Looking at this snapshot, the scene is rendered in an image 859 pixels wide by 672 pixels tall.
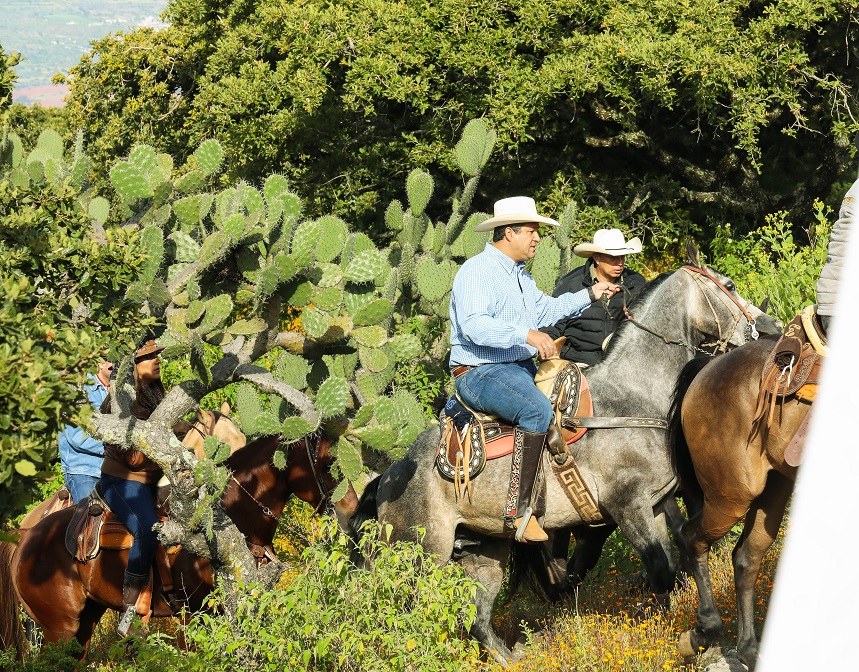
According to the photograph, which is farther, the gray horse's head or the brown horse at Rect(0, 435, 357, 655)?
the brown horse at Rect(0, 435, 357, 655)

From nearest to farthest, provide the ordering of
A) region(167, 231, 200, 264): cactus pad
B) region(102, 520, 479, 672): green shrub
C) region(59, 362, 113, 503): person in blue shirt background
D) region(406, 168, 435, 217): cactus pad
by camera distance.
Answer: region(102, 520, 479, 672): green shrub
region(167, 231, 200, 264): cactus pad
region(59, 362, 113, 503): person in blue shirt background
region(406, 168, 435, 217): cactus pad

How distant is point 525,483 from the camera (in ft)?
20.0

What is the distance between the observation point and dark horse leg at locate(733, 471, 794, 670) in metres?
5.96

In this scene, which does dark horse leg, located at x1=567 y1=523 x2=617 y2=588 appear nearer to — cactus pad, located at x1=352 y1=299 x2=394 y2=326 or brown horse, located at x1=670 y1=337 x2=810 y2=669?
brown horse, located at x1=670 y1=337 x2=810 y2=669

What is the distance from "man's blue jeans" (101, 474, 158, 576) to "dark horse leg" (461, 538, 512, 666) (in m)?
2.30

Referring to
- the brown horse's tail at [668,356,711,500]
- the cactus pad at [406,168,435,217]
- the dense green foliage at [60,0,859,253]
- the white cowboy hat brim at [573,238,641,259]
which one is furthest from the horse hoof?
the dense green foliage at [60,0,859,253]

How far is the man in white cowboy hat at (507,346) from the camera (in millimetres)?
5949

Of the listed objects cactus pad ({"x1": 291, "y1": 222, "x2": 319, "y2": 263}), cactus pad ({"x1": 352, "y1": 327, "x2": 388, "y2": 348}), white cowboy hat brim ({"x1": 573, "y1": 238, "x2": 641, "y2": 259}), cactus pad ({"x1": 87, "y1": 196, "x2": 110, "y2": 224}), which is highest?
cactus pad ({"x1": 87, "y1": 196, "x2": 110, "y2": 224})

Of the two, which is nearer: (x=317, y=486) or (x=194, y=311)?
(x=194, y=311)

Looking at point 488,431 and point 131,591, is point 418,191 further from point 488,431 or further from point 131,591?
point 131,591

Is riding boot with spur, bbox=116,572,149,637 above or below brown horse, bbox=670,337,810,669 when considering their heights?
below

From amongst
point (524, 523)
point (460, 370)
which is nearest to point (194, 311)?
point (460, 370)

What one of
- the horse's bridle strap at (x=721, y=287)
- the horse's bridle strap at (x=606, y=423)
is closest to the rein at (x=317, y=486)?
the horse's bridle strap at (x=606, y=423)

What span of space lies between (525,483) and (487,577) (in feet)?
3.25
